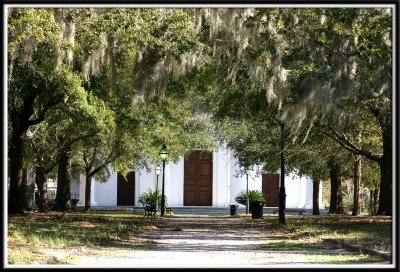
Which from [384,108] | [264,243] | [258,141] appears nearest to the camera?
[264,243]

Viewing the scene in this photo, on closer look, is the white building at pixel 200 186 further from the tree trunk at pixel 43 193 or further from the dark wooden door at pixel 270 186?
the tree trunk at pixel 43 193

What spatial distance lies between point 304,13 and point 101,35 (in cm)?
546

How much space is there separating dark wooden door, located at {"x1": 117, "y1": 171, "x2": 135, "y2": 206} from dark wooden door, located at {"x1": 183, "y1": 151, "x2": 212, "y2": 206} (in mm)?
3447

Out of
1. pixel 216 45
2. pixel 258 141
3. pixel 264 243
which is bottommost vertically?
pixel 264 243

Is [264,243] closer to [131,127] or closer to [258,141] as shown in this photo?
[131,127]

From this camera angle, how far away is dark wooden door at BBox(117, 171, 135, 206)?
55.0 m

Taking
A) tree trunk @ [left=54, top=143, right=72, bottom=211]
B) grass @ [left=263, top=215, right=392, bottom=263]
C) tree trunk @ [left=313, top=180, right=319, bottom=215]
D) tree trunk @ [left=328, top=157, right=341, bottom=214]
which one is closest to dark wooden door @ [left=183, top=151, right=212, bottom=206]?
tree trunk @ [left=313, top=180, right=319, bottom=215]

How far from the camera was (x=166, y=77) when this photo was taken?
23109mm

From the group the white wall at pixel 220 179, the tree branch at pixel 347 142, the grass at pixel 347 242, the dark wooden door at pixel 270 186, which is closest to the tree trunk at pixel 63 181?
the tree branch at pixel 347 142

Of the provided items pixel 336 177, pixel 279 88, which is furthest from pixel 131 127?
pixel 336 177

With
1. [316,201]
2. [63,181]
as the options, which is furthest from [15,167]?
[316,201]

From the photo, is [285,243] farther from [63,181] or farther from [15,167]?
[63,181]

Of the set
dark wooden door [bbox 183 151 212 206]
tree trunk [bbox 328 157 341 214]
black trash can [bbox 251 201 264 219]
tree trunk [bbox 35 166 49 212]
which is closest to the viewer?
black trash can [bbox 251 201 264 219]

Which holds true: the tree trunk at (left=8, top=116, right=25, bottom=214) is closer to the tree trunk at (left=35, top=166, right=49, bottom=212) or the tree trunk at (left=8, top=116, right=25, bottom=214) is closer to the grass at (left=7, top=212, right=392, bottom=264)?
the grass at (left=7, top=212, right=392, bottom=264)
